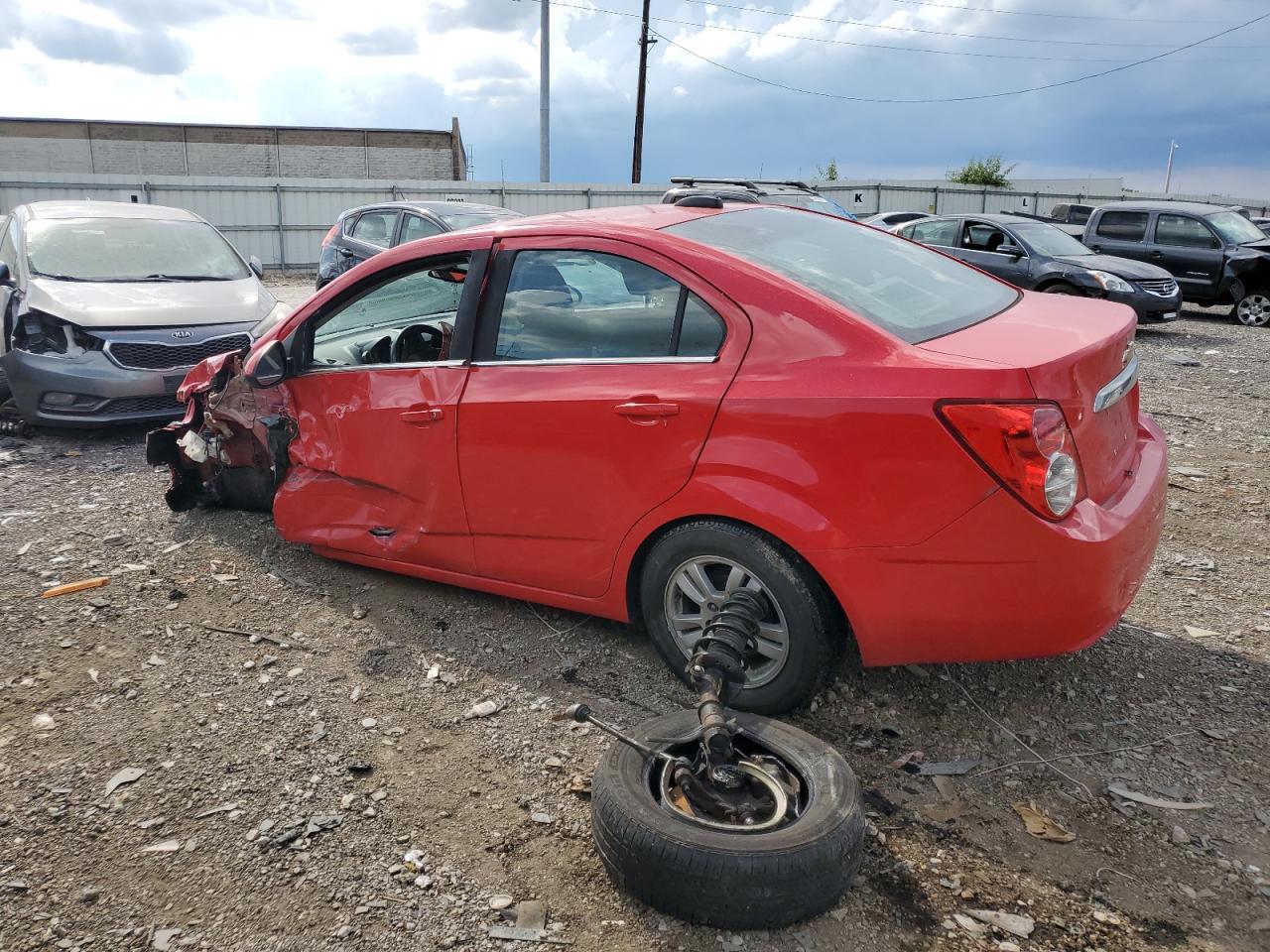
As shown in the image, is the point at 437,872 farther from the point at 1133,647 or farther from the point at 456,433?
the point at 1133,647

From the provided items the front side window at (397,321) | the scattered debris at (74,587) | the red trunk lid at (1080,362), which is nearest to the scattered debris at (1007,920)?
the red trunk lid at (1080,362)

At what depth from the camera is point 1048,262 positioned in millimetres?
12781

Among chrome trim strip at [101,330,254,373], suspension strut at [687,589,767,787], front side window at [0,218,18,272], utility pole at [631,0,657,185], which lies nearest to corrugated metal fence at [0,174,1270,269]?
utility pole at [631,0,657,185]

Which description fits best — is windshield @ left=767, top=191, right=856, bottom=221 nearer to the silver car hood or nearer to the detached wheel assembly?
the silver car hood

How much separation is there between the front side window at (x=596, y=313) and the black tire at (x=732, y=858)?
4.75 ft

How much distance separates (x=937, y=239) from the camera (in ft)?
46.8

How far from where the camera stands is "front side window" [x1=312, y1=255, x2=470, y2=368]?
13.2 ft

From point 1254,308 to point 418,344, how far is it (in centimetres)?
1414

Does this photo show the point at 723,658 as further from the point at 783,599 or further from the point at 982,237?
the point at 982,237

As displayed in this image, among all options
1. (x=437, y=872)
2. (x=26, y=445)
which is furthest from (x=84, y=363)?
(x=437, y=872)

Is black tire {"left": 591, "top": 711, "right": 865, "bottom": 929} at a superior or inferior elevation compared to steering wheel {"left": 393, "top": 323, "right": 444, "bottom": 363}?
inferior

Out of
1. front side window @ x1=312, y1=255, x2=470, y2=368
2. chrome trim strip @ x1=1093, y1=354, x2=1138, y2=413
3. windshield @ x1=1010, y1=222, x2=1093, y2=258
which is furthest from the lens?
windshield @ x1=1010, y1=222, x2=1093, y2=258

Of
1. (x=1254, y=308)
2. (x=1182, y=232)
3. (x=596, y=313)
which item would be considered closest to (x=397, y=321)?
(x=596, y=313)

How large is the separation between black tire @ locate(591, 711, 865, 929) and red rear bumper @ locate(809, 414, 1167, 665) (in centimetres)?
56
